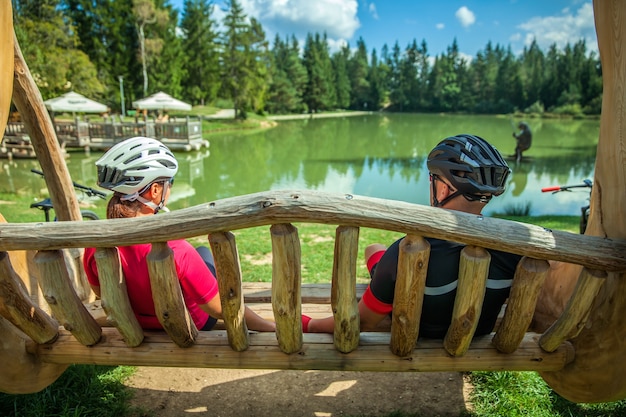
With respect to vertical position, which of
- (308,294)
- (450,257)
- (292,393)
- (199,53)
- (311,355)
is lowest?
(292,393)

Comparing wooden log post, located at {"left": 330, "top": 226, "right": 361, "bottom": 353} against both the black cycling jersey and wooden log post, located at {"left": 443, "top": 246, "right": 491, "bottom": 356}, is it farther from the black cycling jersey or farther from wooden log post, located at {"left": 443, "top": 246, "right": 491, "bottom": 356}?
wooden log post, located at {"left": 443, "top": 246, "right": 491, "bottom": 356}

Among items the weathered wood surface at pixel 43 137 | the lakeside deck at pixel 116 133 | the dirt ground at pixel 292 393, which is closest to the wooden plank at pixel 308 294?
the dirt ground at pixel 292 393

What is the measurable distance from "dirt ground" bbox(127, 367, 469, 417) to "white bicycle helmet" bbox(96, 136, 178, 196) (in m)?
1.41

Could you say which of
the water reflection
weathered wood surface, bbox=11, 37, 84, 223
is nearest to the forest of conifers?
the water reflection

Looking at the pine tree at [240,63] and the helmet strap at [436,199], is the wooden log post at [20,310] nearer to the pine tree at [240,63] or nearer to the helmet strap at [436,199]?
the helmet strap at [436,199]

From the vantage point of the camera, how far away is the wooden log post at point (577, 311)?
4.91 ft

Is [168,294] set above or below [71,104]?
below

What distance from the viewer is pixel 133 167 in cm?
185

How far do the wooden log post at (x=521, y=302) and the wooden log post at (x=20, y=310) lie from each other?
5.93 feet

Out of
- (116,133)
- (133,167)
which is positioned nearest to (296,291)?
(133,167)

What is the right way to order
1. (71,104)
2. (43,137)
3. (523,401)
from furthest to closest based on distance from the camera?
1. (71,104)
2. (43,137)
3. (523,401)

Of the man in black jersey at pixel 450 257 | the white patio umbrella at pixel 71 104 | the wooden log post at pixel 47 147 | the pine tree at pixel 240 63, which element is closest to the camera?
the man in black jersey at pixel 450 257

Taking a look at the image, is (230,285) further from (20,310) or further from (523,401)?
(523,401)

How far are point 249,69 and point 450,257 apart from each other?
38.0m
